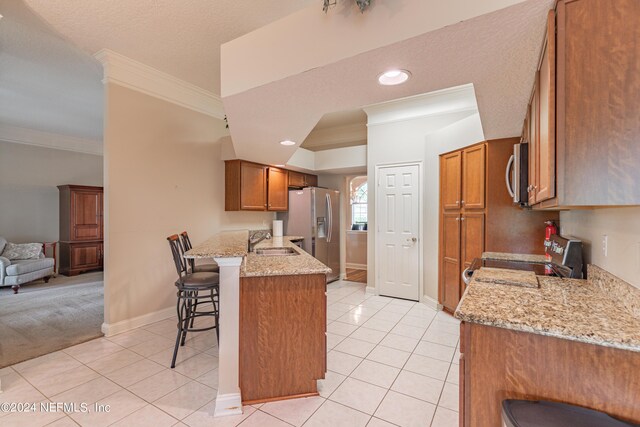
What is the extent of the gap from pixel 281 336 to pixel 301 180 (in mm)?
3865

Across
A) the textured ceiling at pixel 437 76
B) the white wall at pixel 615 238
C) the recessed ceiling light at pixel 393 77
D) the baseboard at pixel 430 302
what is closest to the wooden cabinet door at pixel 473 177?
the textured ceiling at pixel 437 76

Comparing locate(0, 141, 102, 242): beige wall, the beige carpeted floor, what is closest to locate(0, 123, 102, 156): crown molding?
locate(0, 141, 102, 242): beige wall

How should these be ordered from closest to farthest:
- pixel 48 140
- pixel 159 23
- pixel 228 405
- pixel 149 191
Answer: pixel 228 405
pixel 159 23
pixel 149 191
pixel 48 140

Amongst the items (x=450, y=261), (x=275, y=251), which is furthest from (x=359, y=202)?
(x=275, y=251)

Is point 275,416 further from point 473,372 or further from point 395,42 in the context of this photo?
point 395,42

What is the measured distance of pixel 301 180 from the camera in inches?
217

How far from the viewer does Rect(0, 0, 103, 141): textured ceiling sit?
8.66 ft

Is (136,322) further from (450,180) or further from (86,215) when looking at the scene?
(86,215)

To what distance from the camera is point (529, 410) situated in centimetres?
95

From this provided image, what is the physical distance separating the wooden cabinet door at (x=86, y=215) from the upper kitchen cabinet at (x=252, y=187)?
406 centimetres

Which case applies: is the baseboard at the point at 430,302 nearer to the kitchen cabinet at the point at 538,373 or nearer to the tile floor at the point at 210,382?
the tile floor at the point at 210,382

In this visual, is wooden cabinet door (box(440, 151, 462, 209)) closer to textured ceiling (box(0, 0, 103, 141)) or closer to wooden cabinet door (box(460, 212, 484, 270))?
wooden cabinet door (box(460, 212, 484, 270))

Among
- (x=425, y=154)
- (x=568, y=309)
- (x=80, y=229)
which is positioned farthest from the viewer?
(x=80, y=229)

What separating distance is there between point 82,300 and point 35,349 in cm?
179
